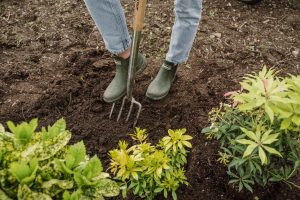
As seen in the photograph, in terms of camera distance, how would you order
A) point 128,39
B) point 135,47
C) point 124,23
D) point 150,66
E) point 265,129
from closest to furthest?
point 265,129, point 135,47, point 124,23, point 128,39, point 150,66

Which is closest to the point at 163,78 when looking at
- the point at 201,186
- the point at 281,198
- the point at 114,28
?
the point at 114,28

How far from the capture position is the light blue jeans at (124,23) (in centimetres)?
249

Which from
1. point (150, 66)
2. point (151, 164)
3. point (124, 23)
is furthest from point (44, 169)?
point (150, 66)

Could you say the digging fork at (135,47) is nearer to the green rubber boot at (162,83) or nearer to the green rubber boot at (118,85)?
the green rubber boot at (118,85)

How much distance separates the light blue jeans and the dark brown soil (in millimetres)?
467

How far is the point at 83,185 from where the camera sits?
1.52m

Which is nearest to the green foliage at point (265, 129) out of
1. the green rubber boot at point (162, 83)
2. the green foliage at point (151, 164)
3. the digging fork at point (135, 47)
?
the green foliage at point (151, 164)

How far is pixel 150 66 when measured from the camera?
3334 mm

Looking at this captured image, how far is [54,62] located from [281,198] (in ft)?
7.07

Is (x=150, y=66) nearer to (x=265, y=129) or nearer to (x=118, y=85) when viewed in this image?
(x=118, y=85)

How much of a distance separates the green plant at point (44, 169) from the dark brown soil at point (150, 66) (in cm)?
102

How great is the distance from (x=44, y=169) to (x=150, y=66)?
2.00 metres

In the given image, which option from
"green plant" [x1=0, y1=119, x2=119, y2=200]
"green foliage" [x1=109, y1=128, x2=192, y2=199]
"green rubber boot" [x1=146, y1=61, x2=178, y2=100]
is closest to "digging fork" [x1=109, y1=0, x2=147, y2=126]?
"green rubber boot" [x1=146, y1=61, x2=178, y2=100]

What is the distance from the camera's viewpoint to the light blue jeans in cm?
249
